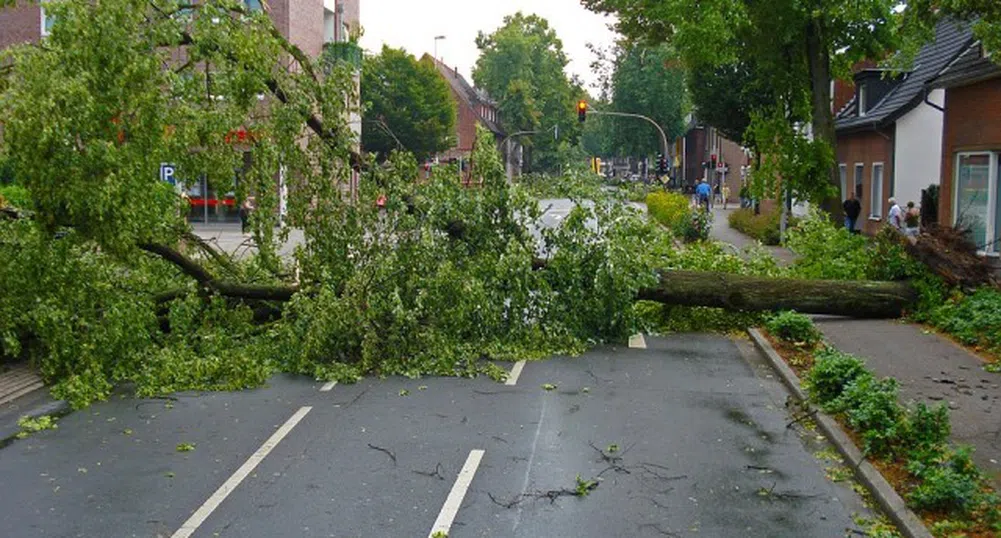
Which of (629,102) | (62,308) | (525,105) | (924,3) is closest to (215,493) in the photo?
(62,308)

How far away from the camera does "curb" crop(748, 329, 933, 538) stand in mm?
6524

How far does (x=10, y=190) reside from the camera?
28.1 metres

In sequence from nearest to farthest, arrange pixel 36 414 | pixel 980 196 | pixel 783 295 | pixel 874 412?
1. pixel 874 412
2. pixel 36 414
3. pixel 783 295
4. pixel 980 196

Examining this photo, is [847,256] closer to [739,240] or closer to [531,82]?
[739,240]

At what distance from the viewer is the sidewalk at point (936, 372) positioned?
338 inches

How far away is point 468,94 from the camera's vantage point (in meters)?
104

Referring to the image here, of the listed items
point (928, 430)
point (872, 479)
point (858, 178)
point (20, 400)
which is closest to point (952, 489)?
point (872, 479)

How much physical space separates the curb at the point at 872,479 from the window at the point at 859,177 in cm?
2488

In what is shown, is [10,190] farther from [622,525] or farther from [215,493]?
[622,525]

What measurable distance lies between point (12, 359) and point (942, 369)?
10.7 m

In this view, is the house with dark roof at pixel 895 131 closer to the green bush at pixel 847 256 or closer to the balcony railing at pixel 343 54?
the green bush at pixel 847 256

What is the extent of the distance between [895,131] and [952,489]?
25.8 m

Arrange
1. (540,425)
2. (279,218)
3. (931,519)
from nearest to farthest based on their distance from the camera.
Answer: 1. (931,519)
2. (540,425)
3. (279,218)

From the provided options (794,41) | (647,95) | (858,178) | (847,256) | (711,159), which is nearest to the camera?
(847,256)
